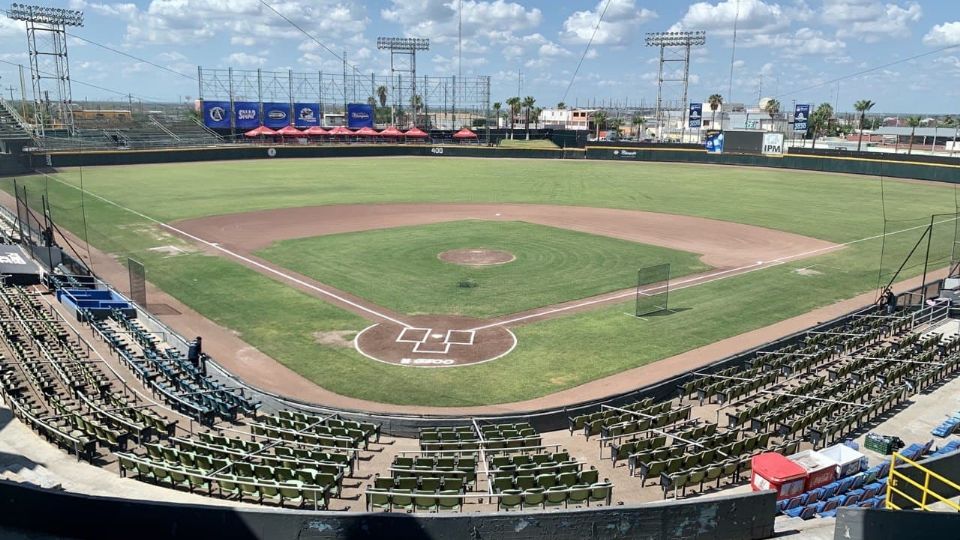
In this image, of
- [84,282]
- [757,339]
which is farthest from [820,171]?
[84,282]

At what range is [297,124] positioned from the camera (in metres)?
118

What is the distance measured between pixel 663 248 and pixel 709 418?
23930mm

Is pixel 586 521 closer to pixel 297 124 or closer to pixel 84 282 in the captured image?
pixel 84 282

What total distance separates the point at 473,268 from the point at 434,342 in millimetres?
11140

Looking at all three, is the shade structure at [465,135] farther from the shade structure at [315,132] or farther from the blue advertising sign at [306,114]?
the blue advertising sign at [306,114]

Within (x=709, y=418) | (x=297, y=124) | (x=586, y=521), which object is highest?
(x=297, y=124)

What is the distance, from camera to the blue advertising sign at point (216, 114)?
109 meters

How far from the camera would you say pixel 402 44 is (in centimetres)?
12775

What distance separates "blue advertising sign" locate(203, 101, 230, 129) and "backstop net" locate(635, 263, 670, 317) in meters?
96.6

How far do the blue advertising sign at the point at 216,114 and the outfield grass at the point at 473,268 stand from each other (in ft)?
250

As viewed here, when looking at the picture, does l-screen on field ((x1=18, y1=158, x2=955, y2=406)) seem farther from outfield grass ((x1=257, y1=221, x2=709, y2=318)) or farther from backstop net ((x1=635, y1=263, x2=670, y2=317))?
backstop net ((x1=635, y1=263, x2=670, y2=317))

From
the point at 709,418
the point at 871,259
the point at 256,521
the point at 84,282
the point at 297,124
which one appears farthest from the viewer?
the point at 297,124

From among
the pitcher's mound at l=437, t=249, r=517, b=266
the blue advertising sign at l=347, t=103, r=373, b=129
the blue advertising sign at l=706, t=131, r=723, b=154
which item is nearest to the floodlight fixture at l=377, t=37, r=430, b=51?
the blue advertising sign at l=347, t=103, r=373, b=129

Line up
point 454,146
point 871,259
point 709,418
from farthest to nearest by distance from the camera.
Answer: point 454,146
point 871,259
point 709,418
